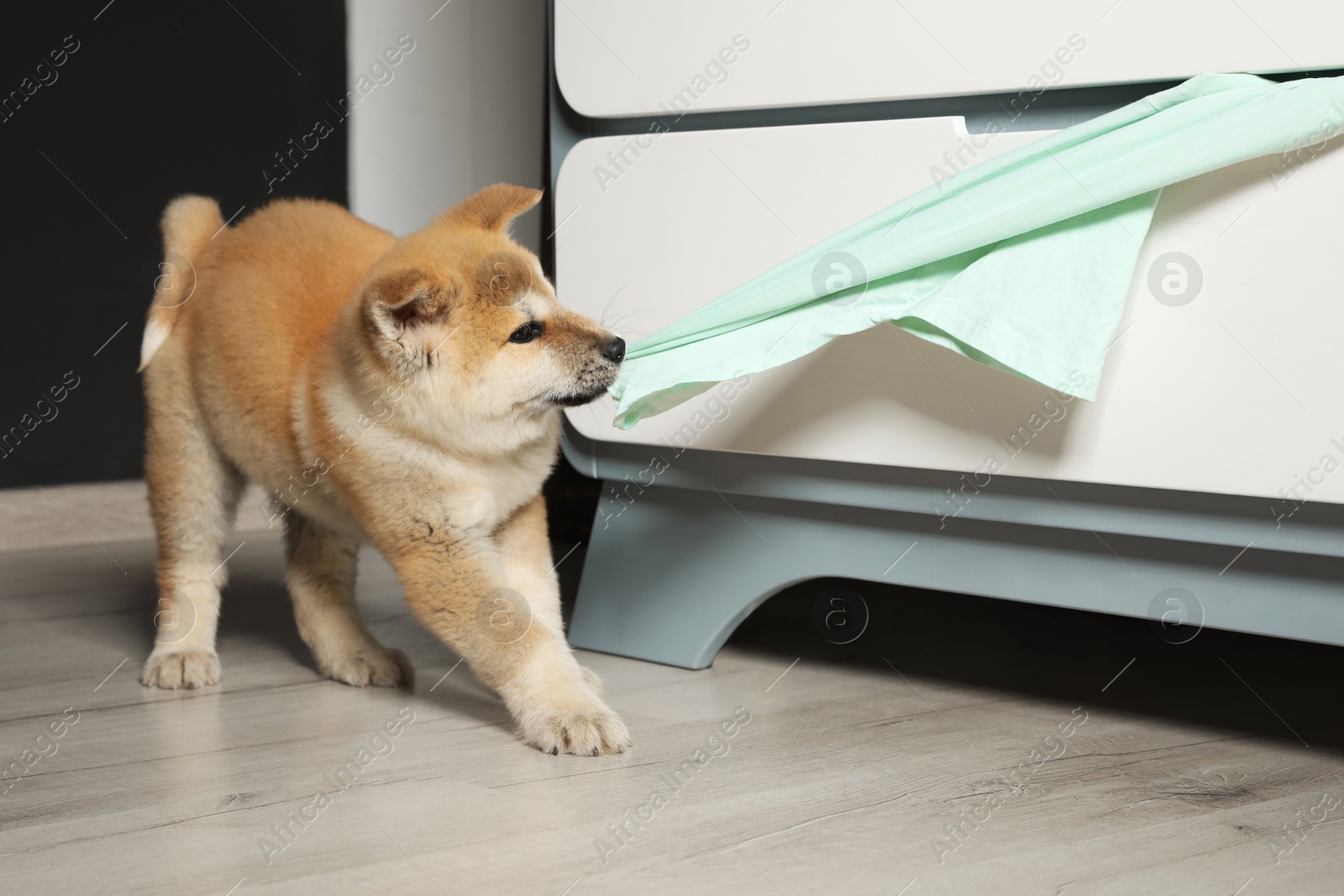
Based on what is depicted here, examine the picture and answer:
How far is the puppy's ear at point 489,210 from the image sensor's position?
130 centimetres

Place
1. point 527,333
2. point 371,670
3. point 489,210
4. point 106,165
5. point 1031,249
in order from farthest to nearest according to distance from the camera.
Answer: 1. point 106,165
2. point 371,670
3. point 489,210
4. point 527,333
5. point 1031,249

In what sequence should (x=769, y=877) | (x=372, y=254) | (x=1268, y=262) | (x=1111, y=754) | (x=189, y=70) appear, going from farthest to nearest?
(x=189, y=70), (x=372, y=254), (x=1111, y=754), (x=1268, y=262), (x=769, y=877)

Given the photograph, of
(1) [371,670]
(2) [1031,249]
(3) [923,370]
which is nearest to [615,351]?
(3) [923,370]

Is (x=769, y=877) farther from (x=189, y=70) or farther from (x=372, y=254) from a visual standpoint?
(x=189, y=70)

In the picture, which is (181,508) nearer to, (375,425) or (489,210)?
(375,425)

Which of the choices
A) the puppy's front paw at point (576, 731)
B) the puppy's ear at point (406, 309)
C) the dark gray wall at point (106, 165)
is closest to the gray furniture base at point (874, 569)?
the puppy's front paw at point (576, 731)

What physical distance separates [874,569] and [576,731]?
394 mm

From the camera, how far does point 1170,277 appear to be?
1054 mm

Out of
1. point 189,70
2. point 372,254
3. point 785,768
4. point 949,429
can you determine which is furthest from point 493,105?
point 785,768

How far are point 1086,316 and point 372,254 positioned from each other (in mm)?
832

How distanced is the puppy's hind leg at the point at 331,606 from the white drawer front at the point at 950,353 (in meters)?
0.35

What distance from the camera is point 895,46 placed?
1.20 metres

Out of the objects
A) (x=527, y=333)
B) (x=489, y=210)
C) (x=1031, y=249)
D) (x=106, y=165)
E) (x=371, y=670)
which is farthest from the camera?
(x=106, y=165)

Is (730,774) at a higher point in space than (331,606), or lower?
higher
